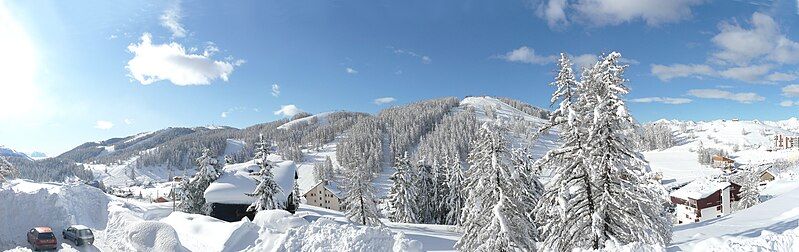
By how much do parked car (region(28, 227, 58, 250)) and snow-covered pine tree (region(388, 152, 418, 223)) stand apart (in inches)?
1387

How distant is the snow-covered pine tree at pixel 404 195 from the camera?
53906mm

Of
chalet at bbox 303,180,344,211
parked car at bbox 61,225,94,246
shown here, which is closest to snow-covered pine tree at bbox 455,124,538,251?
parked car at bbox 61,225,94,246

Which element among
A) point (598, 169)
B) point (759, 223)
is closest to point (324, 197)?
point (759, 223)

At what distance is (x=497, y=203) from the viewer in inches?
830

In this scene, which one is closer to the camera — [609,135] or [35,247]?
[609,135]

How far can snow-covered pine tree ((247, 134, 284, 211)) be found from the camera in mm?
37678

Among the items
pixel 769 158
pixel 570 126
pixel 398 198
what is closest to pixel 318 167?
pixel 398 198

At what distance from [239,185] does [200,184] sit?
9223mm

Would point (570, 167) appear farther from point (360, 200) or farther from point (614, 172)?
point (360, 200)

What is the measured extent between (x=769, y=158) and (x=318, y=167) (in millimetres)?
196415

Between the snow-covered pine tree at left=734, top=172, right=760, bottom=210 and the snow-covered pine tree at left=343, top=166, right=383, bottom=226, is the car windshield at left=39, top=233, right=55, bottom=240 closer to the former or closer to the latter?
the snow-covered pine tree at left=343, top=166, right=383, bottom=226

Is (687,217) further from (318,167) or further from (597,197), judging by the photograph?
(318,167)

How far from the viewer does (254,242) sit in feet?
65.0

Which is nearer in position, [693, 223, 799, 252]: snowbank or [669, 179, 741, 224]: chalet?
[693, 223, 799, 252]: snowbank
